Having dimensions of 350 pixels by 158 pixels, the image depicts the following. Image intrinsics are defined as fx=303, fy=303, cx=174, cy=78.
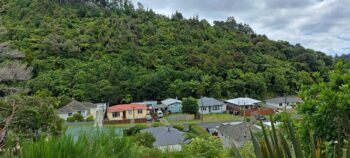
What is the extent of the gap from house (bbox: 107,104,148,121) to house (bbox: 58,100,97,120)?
4.91 feet

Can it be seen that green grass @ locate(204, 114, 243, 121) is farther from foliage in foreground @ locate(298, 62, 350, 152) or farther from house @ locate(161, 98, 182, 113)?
foliage in foreground @ locate(298, 62, 350, 152)

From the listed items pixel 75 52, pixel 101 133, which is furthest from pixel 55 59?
pixel 101 133

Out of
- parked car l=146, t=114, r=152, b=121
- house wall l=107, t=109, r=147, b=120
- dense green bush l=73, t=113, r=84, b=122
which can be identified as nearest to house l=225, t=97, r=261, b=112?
parked car l=146, t=114, r=152, b=121

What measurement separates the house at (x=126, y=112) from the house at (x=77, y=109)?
150 cm

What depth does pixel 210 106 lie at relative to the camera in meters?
28.9

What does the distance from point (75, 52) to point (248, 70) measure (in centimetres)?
2009

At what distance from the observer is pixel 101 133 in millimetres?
1833

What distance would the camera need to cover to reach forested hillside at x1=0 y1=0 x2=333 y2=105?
95.2 ft

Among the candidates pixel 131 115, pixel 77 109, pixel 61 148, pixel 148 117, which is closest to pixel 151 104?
pixel 148 117

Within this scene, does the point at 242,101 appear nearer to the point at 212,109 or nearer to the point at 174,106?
the point at 212,109

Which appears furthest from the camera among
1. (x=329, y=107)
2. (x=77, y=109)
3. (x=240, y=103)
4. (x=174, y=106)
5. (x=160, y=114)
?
(x=240, y=103)

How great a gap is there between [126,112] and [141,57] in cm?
1037

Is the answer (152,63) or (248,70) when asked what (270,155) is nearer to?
(152,63)

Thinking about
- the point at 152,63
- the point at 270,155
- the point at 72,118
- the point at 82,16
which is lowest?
the point at 72,118
